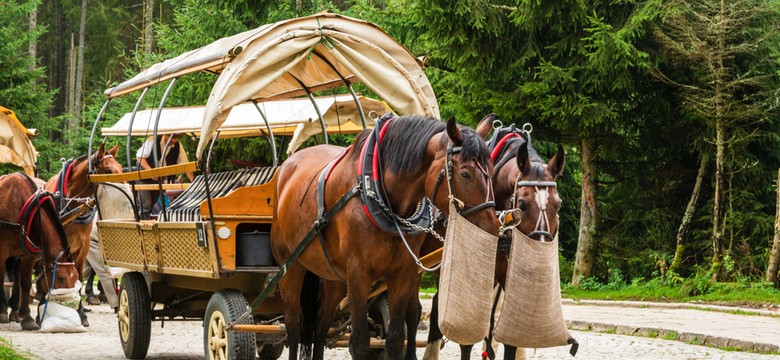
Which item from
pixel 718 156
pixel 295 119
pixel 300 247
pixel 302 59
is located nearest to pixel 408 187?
pixel 300 247

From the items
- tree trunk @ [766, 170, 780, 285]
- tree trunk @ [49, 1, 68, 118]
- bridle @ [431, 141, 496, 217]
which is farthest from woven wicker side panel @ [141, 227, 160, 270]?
tree trunk @ [49, 1, 68, 118]

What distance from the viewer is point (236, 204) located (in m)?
9.14

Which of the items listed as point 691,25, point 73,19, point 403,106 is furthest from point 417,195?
point 73,19

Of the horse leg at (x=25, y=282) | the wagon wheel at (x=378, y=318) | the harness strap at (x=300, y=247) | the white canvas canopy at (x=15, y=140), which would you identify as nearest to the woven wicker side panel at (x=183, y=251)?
the harness strap at (x=300, y=247)

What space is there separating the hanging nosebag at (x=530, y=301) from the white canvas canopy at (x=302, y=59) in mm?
2678

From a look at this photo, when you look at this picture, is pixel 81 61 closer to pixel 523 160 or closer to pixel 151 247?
pixel 151 247

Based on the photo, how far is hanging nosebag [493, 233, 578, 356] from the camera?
22.4ft

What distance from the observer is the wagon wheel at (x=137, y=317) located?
10.7m

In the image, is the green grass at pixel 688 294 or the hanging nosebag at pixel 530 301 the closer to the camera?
the hanging nosebag at pixel 530 301

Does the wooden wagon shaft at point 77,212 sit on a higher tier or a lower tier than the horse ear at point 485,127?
lower

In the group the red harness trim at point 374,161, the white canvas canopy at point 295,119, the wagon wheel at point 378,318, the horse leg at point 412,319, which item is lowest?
the wagon wheel at point 378,318

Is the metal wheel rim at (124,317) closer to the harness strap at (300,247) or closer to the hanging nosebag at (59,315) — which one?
the harness strap at (300,247)

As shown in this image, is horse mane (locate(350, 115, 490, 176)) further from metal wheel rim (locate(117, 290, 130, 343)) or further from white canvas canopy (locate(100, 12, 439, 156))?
metal wheel rim (locate(117, 290, 130, 343))

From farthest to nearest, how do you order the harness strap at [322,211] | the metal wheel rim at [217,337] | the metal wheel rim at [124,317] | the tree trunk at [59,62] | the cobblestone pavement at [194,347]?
1. the tree trunk at [59,62]
2. the cobblestone pavement at [194,347]
3. the metal wheel rim at [124,317]
4. the metal wheel rim at [217,337]
5. the harness strap at [322,211]
